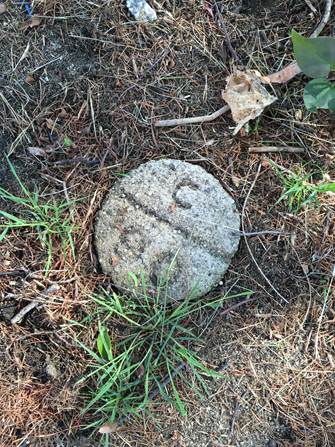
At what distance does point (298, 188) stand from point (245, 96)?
423 millimetres

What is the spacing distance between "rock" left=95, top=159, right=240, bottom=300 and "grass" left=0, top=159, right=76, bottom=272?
13 cm

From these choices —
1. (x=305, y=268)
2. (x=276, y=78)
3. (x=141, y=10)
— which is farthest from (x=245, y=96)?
(x=305, y=268)

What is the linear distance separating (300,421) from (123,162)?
1228 millimetres

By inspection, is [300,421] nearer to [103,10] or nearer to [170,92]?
[170,92]

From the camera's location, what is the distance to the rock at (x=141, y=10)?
208cm

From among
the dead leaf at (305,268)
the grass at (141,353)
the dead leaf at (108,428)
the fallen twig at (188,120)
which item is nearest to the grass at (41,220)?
the grass at (141,353)

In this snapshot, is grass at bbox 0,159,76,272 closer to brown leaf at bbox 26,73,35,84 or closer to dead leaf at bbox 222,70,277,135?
brown leaf at bbox 26,73,35,84

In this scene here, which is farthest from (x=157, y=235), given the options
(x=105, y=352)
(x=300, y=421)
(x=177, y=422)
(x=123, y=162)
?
(x=300, y=421)

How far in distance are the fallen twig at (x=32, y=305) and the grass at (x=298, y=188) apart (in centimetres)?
95

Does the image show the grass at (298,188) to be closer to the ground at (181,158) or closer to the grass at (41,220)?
the ground at (181,158)

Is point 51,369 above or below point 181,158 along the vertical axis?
below

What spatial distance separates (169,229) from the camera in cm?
201

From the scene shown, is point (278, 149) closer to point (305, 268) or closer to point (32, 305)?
point (305, 268)

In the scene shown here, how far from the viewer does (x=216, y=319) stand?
1.99 metres
